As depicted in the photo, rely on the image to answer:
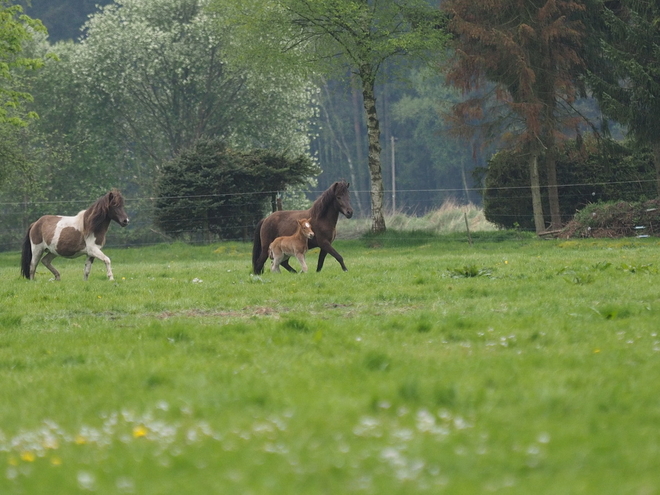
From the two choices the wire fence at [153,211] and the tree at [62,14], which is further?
the tree at [62,14]

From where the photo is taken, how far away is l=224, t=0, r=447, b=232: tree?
115 ft

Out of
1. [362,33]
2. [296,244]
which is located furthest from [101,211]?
[362,33]

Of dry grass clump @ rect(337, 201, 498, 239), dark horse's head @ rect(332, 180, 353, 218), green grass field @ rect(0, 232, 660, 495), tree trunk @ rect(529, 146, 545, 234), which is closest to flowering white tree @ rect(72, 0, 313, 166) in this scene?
dry grass clump @ rect(337, 201, 498, 239)

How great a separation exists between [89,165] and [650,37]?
3629 cm

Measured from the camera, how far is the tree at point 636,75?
103 ft

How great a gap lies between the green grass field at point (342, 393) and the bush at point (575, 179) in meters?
23.8

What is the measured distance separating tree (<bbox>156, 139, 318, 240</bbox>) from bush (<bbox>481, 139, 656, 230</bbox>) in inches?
322

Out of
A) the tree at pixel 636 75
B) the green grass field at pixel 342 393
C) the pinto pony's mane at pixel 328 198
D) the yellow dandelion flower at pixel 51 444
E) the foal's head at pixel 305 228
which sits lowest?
the green grass field at pixel 342 393

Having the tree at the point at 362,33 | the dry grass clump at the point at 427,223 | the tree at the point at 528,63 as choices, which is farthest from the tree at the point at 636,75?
the dry grass clump at the point at 427,223

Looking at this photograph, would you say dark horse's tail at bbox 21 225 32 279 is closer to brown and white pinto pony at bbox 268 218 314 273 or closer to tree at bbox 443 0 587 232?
brown and white pinto pony at bbox 268 218 314 273

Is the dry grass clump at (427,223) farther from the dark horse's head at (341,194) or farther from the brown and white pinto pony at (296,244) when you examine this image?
the brown and white pinto pony at (296,244)

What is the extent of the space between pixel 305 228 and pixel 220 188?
2074cm

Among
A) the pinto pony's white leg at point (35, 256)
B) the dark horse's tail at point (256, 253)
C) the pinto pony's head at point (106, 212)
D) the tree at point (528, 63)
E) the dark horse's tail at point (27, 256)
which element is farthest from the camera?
the tree at point (528, 63)

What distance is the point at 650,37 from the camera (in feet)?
106
